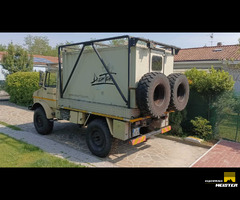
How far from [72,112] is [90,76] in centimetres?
143

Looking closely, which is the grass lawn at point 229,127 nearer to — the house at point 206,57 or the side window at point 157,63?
the side window at point 157,63

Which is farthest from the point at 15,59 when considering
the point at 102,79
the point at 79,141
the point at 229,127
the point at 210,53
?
the point at 210,53

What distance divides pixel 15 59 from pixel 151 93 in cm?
1619

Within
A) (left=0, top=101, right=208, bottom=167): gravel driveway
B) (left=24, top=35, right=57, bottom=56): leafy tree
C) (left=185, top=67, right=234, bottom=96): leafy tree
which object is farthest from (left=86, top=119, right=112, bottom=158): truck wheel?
(left=24, top=35, right=57, bottom=56): leafy tree

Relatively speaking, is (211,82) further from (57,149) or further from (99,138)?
(57,149)

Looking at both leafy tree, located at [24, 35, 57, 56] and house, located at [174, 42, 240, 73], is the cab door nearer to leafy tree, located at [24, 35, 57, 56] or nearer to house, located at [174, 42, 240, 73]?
house, located at [174, 42, 240, 73]

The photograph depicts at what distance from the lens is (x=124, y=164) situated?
16.7 feet

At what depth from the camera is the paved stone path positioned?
5176 millimetres

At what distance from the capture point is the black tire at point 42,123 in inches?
281

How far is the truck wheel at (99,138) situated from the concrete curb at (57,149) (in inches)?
8.8

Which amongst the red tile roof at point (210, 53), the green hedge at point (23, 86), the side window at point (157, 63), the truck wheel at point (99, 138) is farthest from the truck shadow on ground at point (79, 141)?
the red tile roof at point (210, 53)

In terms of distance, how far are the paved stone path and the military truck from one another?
1.43 m

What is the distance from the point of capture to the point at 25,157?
16.7ft

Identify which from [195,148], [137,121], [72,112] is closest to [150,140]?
[195,148]
